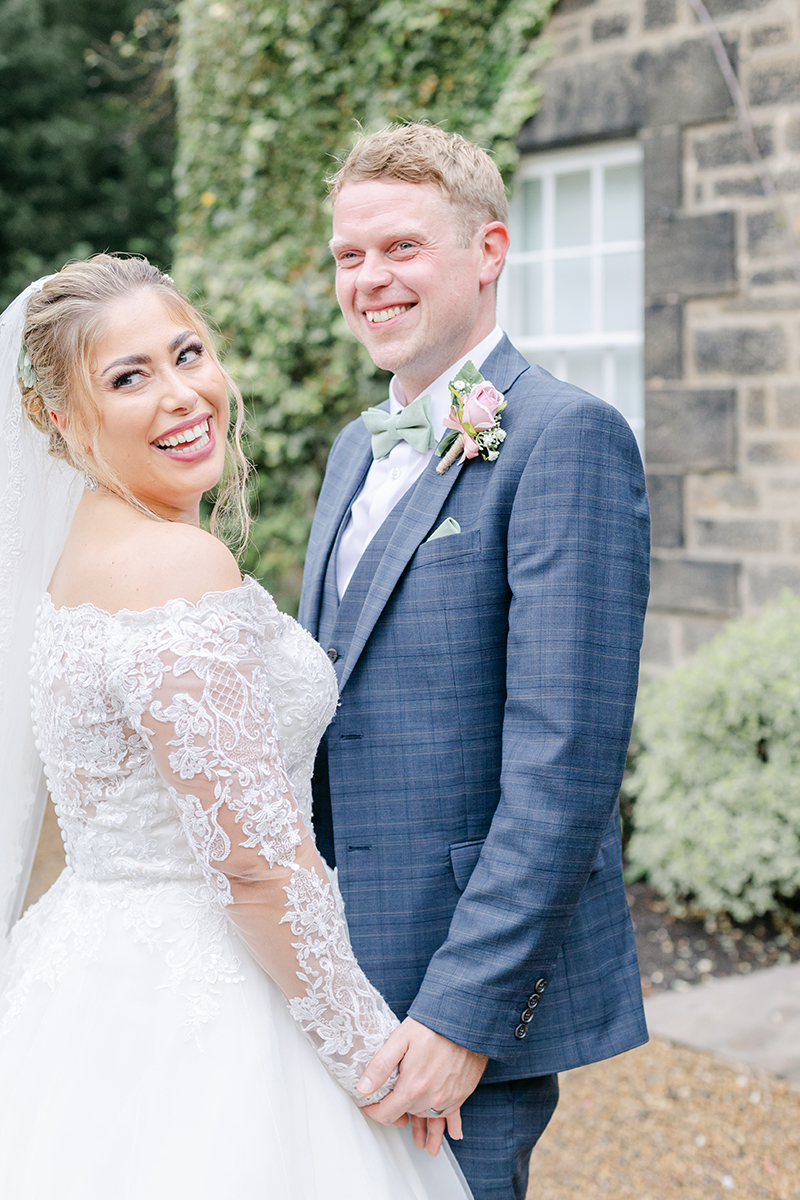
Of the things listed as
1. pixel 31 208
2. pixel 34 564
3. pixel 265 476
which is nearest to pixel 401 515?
pixel 34 564

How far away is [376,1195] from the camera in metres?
1.54

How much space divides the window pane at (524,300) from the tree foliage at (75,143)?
6609 mm

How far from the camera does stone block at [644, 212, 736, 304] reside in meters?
4.52

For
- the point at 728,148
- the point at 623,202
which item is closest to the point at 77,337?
the point at 728,148

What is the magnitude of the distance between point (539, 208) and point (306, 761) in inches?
166

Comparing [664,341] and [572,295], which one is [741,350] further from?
[572,295]

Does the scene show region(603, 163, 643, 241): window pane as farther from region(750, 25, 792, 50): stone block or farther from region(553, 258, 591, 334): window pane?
region(750, 25, 792, 50): stone block

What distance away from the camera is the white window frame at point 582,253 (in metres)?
5.01

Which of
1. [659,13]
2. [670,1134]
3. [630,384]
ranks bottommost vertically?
[670,1134]

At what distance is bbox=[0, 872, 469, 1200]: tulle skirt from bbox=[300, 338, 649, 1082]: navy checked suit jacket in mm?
217

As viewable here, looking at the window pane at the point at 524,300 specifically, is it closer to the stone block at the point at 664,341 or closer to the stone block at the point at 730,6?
the stone block at the point at 664,341

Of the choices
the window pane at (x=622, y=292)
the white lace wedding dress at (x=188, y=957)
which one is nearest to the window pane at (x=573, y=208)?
the window pane at (x=622, y=292)

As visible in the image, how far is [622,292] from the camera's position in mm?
5105

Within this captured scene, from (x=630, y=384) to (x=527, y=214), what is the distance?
1.02 metres
